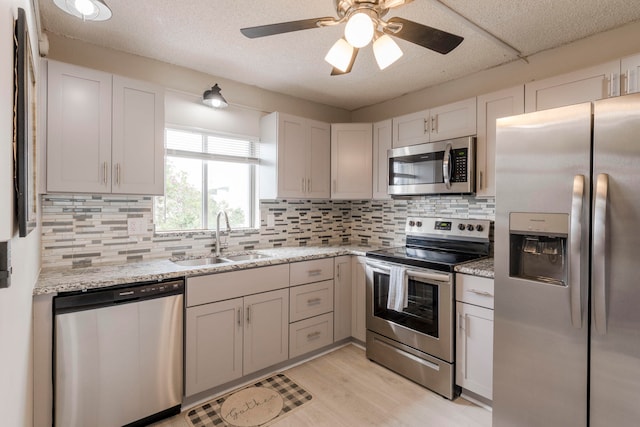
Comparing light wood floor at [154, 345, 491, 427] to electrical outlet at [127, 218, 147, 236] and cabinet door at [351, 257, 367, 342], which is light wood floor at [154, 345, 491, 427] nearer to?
cabinet door at [351, 257, 367, 342]

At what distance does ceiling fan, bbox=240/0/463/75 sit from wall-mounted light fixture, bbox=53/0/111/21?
2.76ft

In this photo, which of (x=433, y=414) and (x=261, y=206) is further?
(x=261, y=206)

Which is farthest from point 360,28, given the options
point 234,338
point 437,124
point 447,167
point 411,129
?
point 234,338

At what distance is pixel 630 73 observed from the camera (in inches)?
73.0

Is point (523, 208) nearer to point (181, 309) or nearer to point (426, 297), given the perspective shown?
point (426, 297)

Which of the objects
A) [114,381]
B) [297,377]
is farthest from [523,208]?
[114,381]

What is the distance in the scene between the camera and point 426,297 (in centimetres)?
239

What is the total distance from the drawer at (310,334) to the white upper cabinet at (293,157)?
→ 1.12 metres

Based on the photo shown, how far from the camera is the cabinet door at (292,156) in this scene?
298 cm

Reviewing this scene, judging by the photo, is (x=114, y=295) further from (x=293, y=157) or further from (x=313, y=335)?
(x=293, y=157)

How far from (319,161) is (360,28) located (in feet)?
6.64

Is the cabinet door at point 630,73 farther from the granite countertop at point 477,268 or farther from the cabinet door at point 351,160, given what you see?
the cabinet door at point 351,160

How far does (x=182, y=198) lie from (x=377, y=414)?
218cm

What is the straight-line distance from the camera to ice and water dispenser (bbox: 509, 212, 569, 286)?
1634mm
